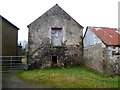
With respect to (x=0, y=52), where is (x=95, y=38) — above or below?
above

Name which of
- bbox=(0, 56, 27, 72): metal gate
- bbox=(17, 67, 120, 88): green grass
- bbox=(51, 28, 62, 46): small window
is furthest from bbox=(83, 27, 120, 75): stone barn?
bbox=(0, 56, 27, 72): metal gate

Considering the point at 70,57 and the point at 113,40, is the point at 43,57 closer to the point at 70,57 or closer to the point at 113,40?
the point at 70,57

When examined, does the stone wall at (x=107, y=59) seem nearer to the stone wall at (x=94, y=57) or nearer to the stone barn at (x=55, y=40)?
the stone wall at (x=94, y=57)

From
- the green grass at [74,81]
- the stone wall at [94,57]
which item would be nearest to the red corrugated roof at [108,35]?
the stone wall at [94,57]

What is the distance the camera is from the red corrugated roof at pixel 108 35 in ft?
39.9

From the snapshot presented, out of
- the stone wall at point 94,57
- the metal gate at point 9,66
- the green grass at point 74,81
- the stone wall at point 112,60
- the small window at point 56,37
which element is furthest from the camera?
the small window at point 56,37

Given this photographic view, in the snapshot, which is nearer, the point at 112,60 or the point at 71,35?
the point at 112,60

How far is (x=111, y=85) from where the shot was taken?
873 cm

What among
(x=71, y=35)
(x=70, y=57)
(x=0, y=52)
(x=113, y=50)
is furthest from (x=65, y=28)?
(x=0, y=52)

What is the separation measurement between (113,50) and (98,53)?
4.82 feet

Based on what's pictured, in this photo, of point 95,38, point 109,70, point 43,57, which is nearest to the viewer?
point 109,70

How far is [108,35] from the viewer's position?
13359mm

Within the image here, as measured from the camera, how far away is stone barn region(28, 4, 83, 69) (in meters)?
16.1

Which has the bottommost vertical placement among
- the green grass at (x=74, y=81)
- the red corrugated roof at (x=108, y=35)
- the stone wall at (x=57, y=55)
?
the green grass at (x=74, y=81)
